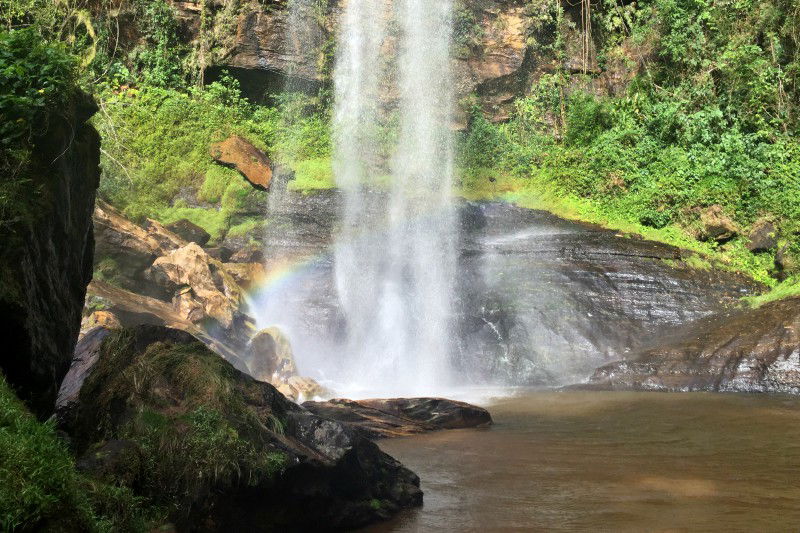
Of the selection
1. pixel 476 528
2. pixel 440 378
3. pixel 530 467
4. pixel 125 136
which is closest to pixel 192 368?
pixel 476 528

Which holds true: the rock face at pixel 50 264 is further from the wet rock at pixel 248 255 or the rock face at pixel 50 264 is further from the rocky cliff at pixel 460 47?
the rocky cliff at pixel 460 47

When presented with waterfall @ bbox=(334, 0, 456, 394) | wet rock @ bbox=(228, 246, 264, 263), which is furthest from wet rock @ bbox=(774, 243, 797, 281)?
wet rock @ bbox=(228, 246, 264, 263)

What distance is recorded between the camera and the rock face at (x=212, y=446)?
→ 508cm

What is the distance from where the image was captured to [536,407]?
1205 centimetres

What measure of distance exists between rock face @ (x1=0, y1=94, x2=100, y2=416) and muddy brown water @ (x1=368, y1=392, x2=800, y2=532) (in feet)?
9.45

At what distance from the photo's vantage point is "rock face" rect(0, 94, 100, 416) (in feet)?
15.9

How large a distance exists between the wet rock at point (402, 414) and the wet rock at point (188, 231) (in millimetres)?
10249

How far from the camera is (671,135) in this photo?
2288 centimetres

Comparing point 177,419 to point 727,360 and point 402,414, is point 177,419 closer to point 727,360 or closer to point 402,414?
Answer: point 402,414

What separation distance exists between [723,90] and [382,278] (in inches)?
507

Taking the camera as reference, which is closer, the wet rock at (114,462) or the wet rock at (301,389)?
the wet rock at (114,462)

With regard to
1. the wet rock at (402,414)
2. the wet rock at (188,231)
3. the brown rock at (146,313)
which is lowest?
the wet rock at (402,414)

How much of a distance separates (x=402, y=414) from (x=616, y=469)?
12.6 ft

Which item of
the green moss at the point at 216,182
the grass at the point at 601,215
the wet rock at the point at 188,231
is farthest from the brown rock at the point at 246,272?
the grass at the point at 601,215
